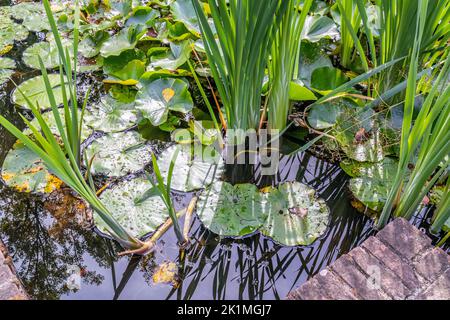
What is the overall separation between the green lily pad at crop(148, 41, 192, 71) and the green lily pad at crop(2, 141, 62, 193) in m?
0.73

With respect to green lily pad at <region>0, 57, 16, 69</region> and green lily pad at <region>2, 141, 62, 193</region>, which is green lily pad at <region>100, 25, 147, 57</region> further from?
green lily pad at <region>2, 141, 62, 193</region>

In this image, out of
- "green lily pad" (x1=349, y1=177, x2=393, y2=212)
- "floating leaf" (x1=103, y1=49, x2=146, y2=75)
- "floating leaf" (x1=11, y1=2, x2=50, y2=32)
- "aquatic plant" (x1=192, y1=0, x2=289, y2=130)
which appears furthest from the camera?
"floating leaf" (x1=11, y1=2, x2=50, y2=32)

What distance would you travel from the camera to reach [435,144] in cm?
142

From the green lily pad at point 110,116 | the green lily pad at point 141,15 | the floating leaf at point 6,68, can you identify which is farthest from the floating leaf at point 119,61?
the floating leaf at point 6,68

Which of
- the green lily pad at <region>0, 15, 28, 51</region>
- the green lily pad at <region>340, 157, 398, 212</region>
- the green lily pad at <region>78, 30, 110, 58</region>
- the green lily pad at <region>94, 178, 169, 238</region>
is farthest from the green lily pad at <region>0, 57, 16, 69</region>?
the green lily pad at <region>340, 157, 398, 212</region>

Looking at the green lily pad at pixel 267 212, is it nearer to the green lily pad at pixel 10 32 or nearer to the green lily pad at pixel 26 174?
the green lily pad at pixel 26 174

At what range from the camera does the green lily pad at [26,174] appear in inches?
71.2

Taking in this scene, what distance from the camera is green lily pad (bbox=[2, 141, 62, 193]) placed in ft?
5.93

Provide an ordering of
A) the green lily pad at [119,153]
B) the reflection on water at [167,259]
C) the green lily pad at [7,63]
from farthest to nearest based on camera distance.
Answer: the green lily pad at [7,63] → the green lily pad at [119,153] → the reflection on water at [167,259]

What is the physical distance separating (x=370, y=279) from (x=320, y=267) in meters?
0.28

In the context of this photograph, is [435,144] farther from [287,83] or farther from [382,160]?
[287,83]

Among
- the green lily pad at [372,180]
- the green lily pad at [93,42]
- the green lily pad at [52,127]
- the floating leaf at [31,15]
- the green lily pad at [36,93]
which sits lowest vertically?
the green lily pad at [372,180]

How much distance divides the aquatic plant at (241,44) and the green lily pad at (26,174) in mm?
845
